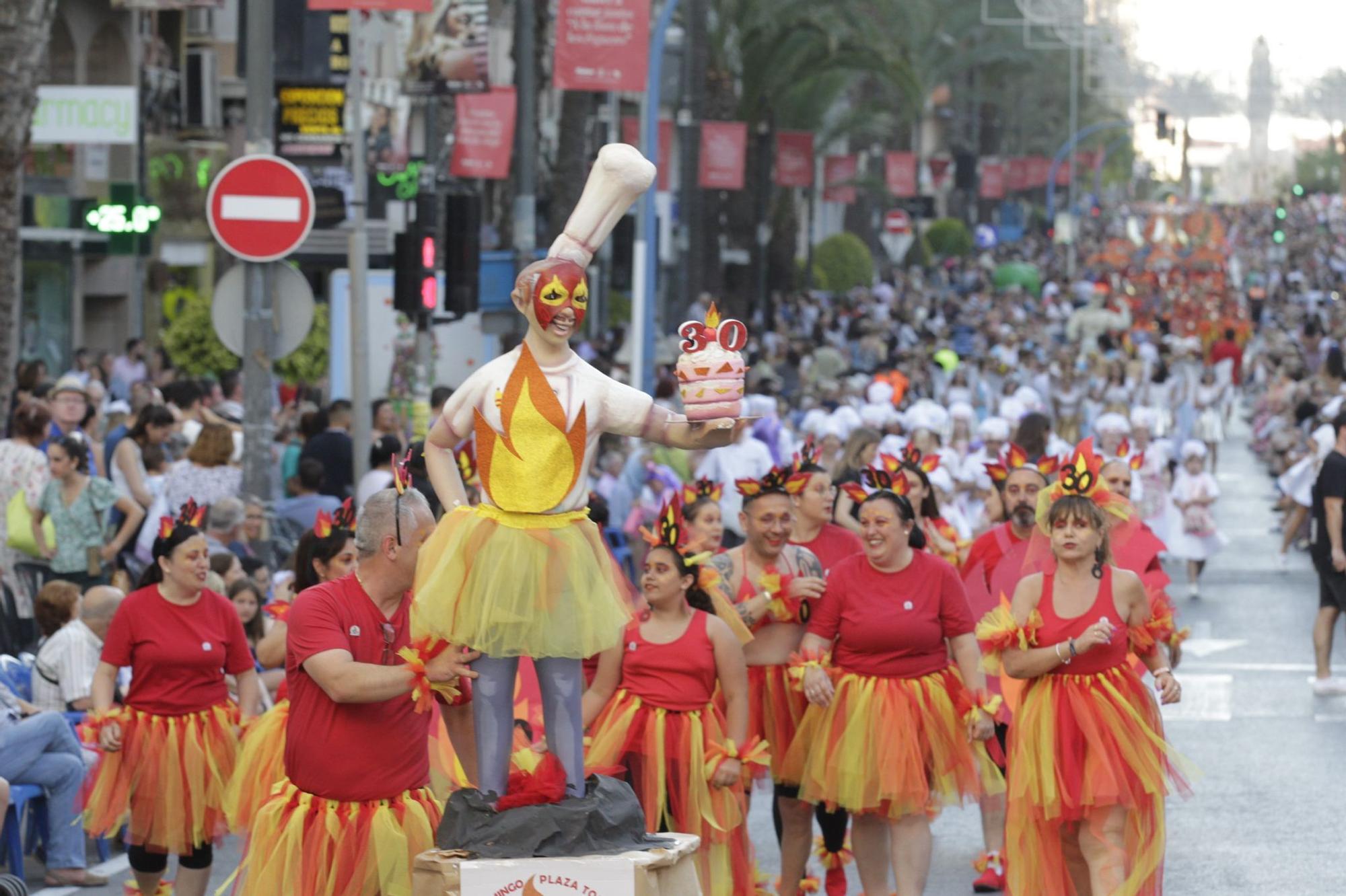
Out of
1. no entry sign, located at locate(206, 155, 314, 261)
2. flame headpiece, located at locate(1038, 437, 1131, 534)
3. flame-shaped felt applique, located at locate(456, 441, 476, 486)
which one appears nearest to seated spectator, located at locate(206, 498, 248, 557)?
no entry sign, located at locate(206, 155, 314, 261)

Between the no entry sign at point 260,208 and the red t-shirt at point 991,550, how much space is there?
481 centimetres

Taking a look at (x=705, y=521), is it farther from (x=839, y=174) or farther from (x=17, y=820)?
(x=839, y=174)

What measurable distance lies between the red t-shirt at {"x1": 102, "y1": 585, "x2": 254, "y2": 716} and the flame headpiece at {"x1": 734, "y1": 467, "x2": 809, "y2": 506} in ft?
7.13

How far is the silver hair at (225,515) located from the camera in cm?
1358

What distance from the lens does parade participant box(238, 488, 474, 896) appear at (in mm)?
6965

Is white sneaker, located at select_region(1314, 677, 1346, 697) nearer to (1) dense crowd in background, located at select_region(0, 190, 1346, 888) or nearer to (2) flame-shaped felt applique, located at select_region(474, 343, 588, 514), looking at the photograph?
(1) dense crowd in background, located at select_region(0, 190, 1346, 888)

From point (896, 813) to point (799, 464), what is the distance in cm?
167

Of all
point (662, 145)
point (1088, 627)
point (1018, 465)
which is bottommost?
point (1088, 627)

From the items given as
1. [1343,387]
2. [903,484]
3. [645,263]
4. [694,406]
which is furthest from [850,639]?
[1343,387]

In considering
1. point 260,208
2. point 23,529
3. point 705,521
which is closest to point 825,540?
point 705,521

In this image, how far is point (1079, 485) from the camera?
342 inches

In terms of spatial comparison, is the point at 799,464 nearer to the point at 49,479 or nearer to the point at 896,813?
the point at 896,813

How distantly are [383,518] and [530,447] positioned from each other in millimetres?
613

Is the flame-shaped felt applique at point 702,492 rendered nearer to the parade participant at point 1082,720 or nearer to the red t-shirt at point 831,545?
the red t-shirt at point 831,545
